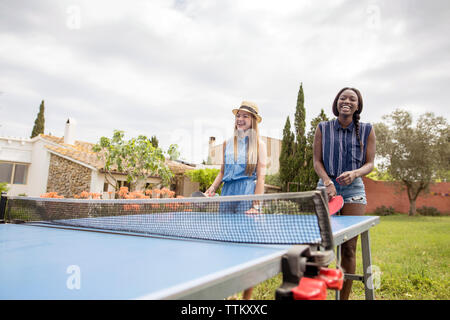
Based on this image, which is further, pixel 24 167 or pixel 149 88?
pixel 149 88

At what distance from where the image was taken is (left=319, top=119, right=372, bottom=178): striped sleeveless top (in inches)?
109

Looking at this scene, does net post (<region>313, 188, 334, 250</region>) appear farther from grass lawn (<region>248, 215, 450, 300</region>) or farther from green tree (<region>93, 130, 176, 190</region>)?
green tree (<region>93, 130, 176, 190</region>)

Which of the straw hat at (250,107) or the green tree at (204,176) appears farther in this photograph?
the green tree at (204,176)

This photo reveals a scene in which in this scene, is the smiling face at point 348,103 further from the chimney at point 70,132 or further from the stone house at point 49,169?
the chimney at point 70,132

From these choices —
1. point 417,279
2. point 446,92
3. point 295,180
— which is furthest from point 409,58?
point 417,279

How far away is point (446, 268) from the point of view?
5.12 meters

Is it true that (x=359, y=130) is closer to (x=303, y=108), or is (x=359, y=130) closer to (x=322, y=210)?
(x=322, y=210)

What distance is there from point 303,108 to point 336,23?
1388cm

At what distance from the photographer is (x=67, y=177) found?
15.8 m

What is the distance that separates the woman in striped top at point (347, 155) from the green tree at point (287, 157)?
1812 cm

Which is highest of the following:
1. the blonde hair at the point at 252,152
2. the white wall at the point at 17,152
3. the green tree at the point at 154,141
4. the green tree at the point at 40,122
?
the green tree at the point at 40,122

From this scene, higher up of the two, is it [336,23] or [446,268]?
[336,23]

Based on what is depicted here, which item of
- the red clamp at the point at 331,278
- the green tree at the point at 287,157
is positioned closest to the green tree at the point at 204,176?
the green tree at the point at 287,157

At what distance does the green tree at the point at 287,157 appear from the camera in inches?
818
